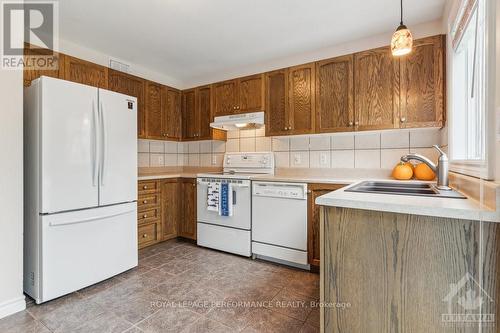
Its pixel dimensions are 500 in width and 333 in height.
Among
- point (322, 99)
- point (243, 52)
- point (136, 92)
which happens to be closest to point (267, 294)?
point (322, 99)

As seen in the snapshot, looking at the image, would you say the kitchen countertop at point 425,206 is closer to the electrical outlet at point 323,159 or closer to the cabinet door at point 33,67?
the electrical outlet at point 323,159

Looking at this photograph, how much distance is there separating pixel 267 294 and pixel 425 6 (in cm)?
270

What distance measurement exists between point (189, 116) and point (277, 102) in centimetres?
143

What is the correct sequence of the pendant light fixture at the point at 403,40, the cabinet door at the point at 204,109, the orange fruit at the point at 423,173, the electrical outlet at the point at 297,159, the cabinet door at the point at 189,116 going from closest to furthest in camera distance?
the pendant light fixture at the point at 403,40
the orange fruit at the point at 423,173
the electrical outlet at the point at 297,159
the cabinet door at the point at 204,109
the cabinet door at the point at 189,116

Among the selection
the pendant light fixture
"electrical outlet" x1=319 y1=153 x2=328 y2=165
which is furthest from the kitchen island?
"electrical outlet" x1=319 y1=153 x2=328 y2=165

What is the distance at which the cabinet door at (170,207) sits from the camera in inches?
124

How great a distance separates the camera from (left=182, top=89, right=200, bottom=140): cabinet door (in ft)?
11.6

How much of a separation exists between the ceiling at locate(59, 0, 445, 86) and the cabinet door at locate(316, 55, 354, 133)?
11.7 inches

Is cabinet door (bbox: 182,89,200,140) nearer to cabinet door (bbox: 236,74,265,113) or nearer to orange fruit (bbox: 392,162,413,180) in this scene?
cabinet door (bbox: 236,74,265,113)

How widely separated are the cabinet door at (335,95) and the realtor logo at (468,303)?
1764 mm

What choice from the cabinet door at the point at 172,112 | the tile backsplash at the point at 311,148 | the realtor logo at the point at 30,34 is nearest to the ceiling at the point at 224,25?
the realtor logo at the point at 30,34

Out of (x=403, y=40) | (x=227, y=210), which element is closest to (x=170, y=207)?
(x=227, y=210)

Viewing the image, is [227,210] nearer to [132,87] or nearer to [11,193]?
[11,193]

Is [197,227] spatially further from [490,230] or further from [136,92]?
[490,230]
